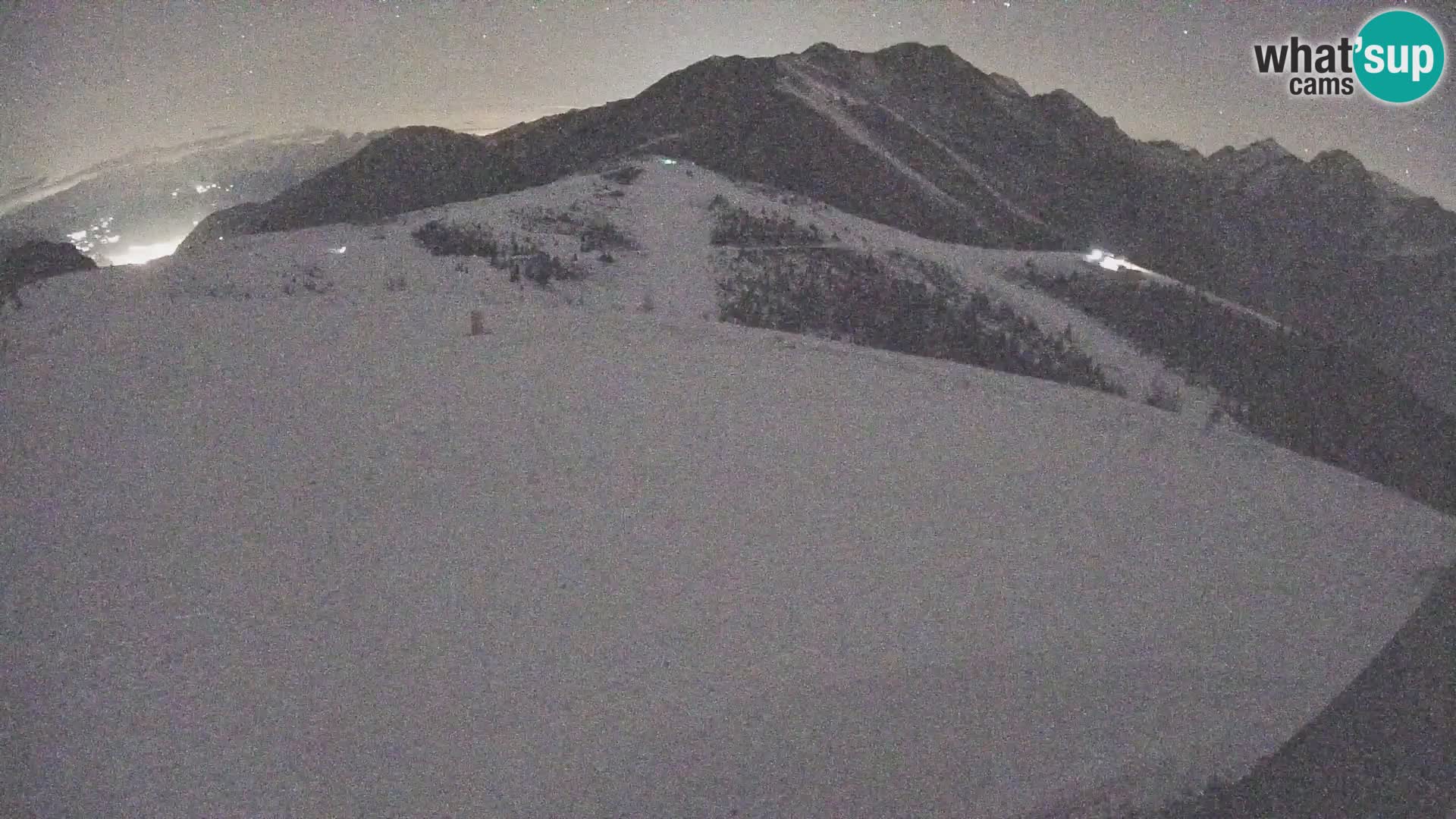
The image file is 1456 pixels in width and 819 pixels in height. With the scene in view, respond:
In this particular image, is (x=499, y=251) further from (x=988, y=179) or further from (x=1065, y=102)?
(x=1065, y=102)

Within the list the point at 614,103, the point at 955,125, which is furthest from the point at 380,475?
the point at 955,125

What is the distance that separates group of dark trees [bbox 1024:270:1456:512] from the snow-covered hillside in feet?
9.62

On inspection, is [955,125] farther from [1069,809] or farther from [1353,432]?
[1069,809]

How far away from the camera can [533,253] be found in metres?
12.2

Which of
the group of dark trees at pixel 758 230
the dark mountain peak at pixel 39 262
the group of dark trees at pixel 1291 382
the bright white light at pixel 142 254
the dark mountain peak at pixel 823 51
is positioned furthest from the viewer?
the dark mountain peak at pixel 823 51

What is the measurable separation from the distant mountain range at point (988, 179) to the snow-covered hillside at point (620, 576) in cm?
1108

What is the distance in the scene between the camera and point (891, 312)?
12453mm

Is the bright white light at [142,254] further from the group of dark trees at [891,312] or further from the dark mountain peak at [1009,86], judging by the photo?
the dark mountain peak at [1009,86]

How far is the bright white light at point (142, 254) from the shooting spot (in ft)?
32.0

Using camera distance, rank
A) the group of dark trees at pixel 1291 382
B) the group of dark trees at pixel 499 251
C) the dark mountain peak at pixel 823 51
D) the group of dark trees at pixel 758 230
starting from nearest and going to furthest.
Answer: the group of dark trees at pixel 1291 382 < the group of dark trees at pixel 499 251 < the group of dark trees at pixel 758 230 < the dark mountain peak at pixel 823 51

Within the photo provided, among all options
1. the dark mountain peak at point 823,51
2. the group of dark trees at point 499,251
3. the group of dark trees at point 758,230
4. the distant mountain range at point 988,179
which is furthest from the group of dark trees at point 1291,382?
the dark mountain peak at point 823,51

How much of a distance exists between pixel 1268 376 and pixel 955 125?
49357mm

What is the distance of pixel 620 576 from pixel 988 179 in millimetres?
47694

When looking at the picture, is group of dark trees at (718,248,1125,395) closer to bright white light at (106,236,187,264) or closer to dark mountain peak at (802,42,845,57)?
bright white light at (106,236,187,264)
